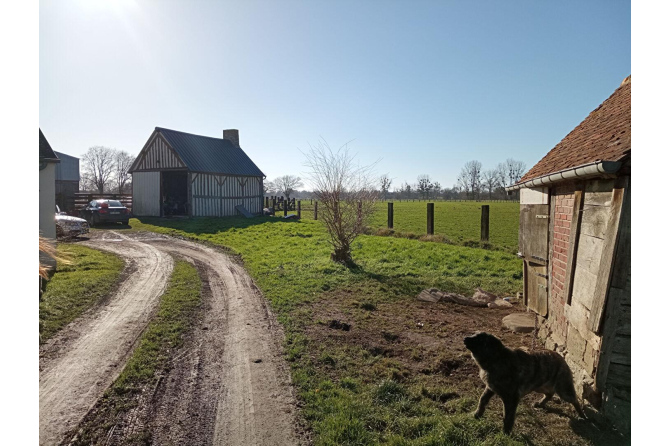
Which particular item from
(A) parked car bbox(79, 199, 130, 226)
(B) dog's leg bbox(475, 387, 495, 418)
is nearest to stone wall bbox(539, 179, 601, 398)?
(B) dog's leg bbox(475, 387, 495, 418)

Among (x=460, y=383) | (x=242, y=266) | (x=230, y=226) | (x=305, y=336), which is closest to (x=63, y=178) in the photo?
(x=230, y=226)

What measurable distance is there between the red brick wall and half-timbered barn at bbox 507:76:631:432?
0.01m

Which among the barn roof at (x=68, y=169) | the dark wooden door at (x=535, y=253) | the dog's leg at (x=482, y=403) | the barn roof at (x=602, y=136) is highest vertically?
the barn roof at (x=68, y=169)

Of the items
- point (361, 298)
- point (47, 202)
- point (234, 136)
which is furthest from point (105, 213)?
point (361, 298)

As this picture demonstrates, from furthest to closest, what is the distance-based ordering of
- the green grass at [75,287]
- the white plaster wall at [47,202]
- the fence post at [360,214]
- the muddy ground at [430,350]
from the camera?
the fence post at [360,214], the white plaster wall at [47,202], the green grass at [75,287], the muddy ground at [430,350]

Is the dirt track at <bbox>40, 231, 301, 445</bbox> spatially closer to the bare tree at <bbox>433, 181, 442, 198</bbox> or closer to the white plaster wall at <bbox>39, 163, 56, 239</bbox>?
the white plaster wall at <bbox>39, 163, 56, 239</bbox>

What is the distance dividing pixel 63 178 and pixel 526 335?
42.2 metres

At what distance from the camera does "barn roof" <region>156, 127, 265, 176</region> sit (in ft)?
86.0

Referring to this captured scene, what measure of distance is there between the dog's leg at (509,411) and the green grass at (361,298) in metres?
0.09

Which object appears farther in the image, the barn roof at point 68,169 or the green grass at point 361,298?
the barn roof at point 68,169

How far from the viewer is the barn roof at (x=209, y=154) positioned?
26203 mm

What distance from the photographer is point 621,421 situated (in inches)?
138

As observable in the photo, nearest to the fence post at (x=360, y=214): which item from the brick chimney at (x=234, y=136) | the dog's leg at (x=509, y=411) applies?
the dog's leg at (x=509, y=411)

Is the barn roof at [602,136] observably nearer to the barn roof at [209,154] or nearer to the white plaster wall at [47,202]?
the white plaster wall at [47,202]
